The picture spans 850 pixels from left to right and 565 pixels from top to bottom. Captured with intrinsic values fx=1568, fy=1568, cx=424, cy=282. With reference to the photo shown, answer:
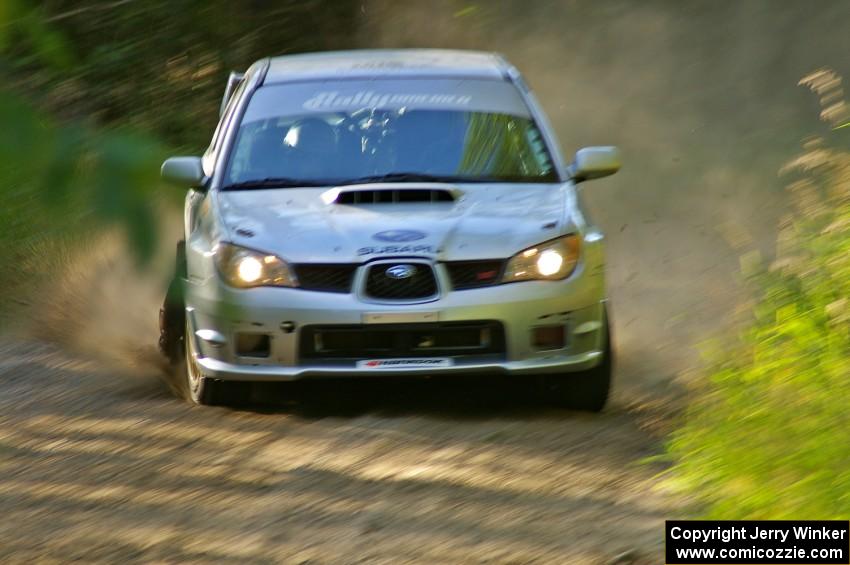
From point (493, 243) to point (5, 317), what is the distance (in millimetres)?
2487

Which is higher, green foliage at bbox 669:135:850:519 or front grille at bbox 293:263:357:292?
front grille at bbox 293:263:357:292

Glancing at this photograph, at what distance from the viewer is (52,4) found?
2.69 metres

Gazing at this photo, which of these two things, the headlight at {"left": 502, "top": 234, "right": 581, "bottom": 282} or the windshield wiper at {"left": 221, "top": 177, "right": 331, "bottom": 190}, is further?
the windshield wiper at {"left": 221, "top": 177, "right": 331, "bottom": 190}

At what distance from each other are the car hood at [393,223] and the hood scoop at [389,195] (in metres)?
0.01

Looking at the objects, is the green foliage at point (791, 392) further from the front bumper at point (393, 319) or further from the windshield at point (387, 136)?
the windshield at point (387, 136)

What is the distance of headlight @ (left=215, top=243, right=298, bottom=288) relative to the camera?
674 centimetres

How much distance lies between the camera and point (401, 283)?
6691 millimetres

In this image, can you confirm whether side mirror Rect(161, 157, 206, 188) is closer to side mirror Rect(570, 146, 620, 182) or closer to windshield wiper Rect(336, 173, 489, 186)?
windshield wiper Rect(336, 173, 489, 186)

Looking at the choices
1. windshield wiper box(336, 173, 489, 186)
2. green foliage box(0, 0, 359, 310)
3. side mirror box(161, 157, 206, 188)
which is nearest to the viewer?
green foliage box(0, 0, 359, 310)

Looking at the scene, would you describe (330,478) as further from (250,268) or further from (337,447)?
(250,268)

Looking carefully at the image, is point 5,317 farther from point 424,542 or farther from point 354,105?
point 354,105

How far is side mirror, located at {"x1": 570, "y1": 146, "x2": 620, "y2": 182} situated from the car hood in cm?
28

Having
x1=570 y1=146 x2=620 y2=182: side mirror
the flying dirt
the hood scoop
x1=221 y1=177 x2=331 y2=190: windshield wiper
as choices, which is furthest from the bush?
x1=221 y1=177 x2=331 y2=190: windshield wiper

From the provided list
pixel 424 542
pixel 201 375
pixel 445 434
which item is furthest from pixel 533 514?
pixel 201 375
